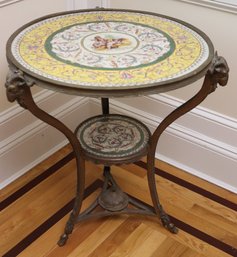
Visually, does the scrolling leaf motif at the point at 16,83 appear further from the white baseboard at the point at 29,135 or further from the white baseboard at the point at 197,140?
the white baseboard at the point at 197,140

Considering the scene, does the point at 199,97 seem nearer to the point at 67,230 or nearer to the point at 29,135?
the point at 67,230

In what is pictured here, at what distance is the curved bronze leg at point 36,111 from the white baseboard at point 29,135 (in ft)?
1.48

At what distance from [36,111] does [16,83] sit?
153 mm

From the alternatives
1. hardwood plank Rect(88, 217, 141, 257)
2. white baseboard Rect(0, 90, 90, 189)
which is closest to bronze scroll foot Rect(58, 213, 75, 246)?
hardwood plank Rect(88, 217, 141, 257)

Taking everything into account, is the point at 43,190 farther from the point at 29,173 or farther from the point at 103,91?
the point at 103,91

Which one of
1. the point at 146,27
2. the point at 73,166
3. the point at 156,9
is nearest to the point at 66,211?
the point at 73,166

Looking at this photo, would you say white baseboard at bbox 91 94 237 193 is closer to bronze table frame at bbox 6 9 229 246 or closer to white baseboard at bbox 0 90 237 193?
white baseboard at bbox 0 90 237 193

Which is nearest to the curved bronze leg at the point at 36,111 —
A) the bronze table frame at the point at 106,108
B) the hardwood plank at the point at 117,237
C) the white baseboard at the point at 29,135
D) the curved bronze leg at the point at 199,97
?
the bronze table frame at the point at 106,108

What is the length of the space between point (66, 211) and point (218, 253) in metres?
0.63

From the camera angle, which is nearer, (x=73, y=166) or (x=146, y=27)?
(x=146, y=27)

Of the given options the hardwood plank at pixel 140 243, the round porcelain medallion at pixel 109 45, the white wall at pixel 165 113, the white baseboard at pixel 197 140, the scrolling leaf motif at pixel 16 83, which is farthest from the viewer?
the white baseboard at pixel 197 140

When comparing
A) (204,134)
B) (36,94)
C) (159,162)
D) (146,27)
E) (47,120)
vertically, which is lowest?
(159,162)

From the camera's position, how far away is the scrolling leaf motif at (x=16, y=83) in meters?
1.32

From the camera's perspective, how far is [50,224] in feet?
6.03
